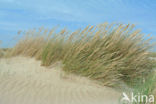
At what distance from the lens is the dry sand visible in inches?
172

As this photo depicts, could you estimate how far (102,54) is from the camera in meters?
5.81

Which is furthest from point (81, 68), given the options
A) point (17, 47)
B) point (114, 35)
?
point (17, 47)

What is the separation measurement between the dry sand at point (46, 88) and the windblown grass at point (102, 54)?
277 millimetres

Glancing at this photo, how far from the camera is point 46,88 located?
485 centimetres

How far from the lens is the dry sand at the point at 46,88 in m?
4.37

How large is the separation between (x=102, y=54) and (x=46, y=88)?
6.51ft

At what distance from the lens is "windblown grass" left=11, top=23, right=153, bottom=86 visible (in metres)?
5.54

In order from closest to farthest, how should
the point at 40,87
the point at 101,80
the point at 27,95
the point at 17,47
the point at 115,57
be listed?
the point at 27,95 < the point at 40,87 < the point at 101,80 < the point at 115,57 < the point at 17,47

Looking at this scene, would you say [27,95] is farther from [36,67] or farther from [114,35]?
[114,35]

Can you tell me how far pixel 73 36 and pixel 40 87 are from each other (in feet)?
6.90

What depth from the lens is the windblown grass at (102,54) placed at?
554 cm

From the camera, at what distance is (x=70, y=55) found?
5668mm

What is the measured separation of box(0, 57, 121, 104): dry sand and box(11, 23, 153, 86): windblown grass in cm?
28

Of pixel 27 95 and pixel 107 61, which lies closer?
pixel 27 95
